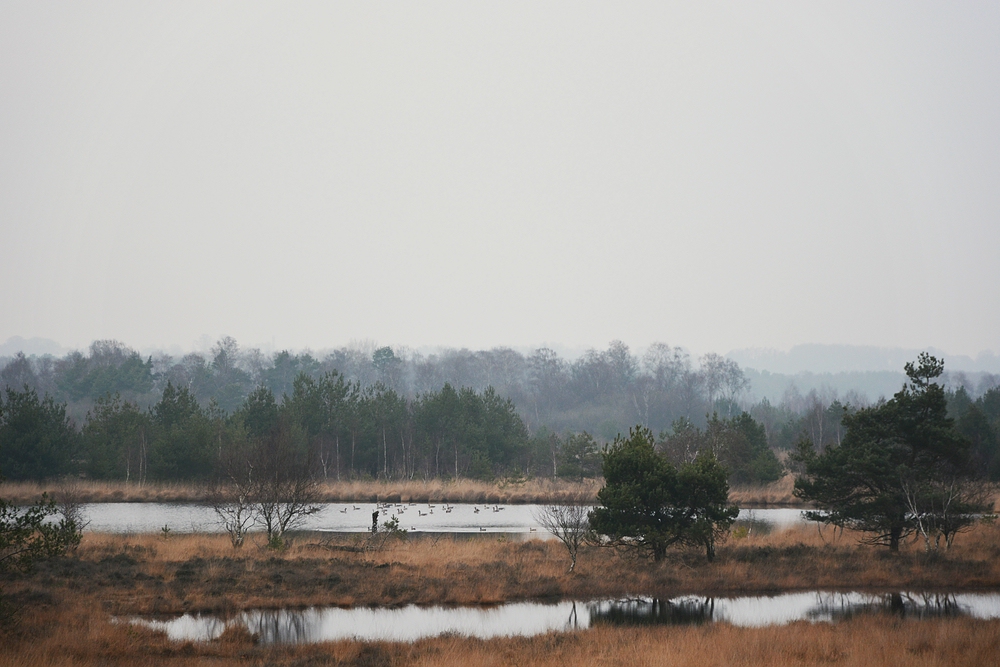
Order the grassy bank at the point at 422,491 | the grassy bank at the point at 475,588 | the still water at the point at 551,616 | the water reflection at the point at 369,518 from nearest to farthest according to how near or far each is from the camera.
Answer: the grassy bank at the point at 475,588 < the still water at the point at 551,616 < the water reflection at the point at 369,518 < the grassy bank at the point at 422,491

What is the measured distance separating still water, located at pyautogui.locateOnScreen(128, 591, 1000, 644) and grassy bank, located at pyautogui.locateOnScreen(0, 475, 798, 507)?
31109 millimetres

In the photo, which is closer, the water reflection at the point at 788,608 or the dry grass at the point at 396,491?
the water reflection at the point at 788,608

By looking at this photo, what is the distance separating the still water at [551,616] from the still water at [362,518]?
685 inches

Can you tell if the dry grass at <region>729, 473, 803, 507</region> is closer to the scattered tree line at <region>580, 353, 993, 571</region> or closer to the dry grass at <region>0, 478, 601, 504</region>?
the dry grass at <region>0, 478, 601, 504</region>

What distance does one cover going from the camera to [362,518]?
163ft

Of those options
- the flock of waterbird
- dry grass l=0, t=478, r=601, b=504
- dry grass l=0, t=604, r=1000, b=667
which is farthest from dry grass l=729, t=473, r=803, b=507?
dry grass l=0, t=604, r=1000, b=667

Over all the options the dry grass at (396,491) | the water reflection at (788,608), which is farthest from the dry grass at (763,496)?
the water reflection at (788,608)

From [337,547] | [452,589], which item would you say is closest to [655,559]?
[452,589]

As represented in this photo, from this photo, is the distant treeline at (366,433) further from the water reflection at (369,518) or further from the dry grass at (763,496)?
the water reflection at (369,518)

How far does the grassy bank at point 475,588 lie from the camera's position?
53.5ft

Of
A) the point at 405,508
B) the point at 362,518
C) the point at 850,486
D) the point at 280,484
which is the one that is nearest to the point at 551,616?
the point at 850,486

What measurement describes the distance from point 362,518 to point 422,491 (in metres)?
15.6

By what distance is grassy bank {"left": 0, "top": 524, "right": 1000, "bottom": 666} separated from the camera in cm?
1630

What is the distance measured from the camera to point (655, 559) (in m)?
27.8
